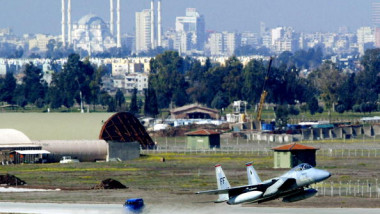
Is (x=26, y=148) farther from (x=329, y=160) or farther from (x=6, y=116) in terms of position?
(x=329, y=160)

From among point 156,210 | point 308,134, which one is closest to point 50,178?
point 156,210

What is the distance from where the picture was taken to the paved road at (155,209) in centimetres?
7284

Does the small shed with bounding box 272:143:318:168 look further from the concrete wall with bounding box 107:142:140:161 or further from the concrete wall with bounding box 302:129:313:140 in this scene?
the concrete wall with bounding box 302:129:313:140

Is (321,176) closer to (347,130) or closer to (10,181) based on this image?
(10,181)

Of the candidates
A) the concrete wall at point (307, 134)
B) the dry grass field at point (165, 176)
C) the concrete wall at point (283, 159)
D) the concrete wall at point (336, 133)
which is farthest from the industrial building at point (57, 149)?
the concrete wall at point (336, 133)

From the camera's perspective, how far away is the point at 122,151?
13625 centimetres

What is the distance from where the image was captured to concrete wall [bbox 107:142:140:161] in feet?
445

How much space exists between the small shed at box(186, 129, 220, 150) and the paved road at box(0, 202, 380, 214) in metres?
80.0

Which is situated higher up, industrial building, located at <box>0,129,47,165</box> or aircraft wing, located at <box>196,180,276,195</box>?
industrial building, located at <box>0,129,47,165</box>

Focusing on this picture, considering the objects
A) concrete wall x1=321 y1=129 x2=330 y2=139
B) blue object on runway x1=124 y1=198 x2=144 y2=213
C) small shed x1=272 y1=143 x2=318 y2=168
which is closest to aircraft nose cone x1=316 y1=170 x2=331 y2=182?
blue object on runway x1=124 y1=198 x2=144 y2=213

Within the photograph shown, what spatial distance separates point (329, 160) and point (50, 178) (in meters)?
40.5

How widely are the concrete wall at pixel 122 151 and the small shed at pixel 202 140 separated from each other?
24.1 m

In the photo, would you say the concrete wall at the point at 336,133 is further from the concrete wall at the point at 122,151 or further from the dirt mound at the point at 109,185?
the dirt mound at the point at 109,185

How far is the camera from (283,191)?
226 ft
